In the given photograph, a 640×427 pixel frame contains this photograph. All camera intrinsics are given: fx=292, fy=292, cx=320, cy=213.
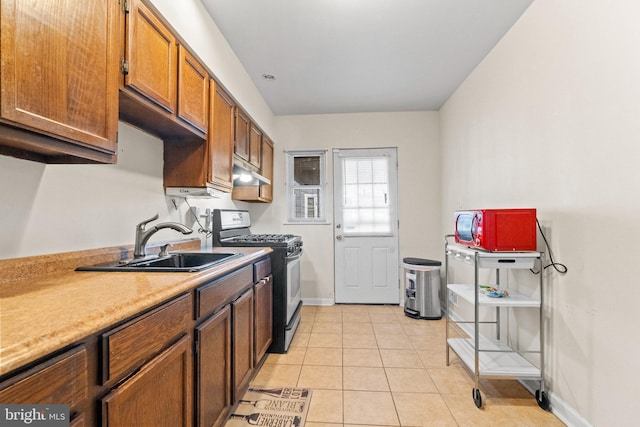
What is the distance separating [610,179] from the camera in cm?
142

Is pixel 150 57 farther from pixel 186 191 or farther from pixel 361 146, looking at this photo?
pixel 361 146

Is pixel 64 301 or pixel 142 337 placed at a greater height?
pixel 64 301

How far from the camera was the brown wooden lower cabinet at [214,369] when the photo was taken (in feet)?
4.24

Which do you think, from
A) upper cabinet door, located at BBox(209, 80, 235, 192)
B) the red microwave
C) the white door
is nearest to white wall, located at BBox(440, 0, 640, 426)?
the red microwave

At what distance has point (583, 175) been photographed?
1.59 meters

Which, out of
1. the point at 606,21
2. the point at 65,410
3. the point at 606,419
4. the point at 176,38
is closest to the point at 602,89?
the point at 606,21

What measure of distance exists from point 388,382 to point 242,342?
1.10 metres

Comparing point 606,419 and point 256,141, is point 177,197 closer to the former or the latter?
point 256,141

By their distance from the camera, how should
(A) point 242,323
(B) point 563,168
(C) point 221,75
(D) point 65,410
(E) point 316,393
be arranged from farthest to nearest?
(C) point 221,75 → (E) point 316,393 → (A) point 242,323 → (B) point 563,168 → (D) point 65,410

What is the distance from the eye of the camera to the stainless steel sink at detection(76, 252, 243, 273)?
4.41 feet

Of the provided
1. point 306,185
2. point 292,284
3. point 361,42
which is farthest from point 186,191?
point 306,185

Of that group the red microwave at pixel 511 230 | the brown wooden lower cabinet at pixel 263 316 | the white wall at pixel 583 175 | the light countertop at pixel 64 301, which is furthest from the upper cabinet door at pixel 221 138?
the white wall at pixel 583 175

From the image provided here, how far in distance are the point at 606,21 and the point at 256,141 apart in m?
2.79

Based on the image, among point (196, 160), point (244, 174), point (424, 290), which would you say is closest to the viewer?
point (196, 160)
